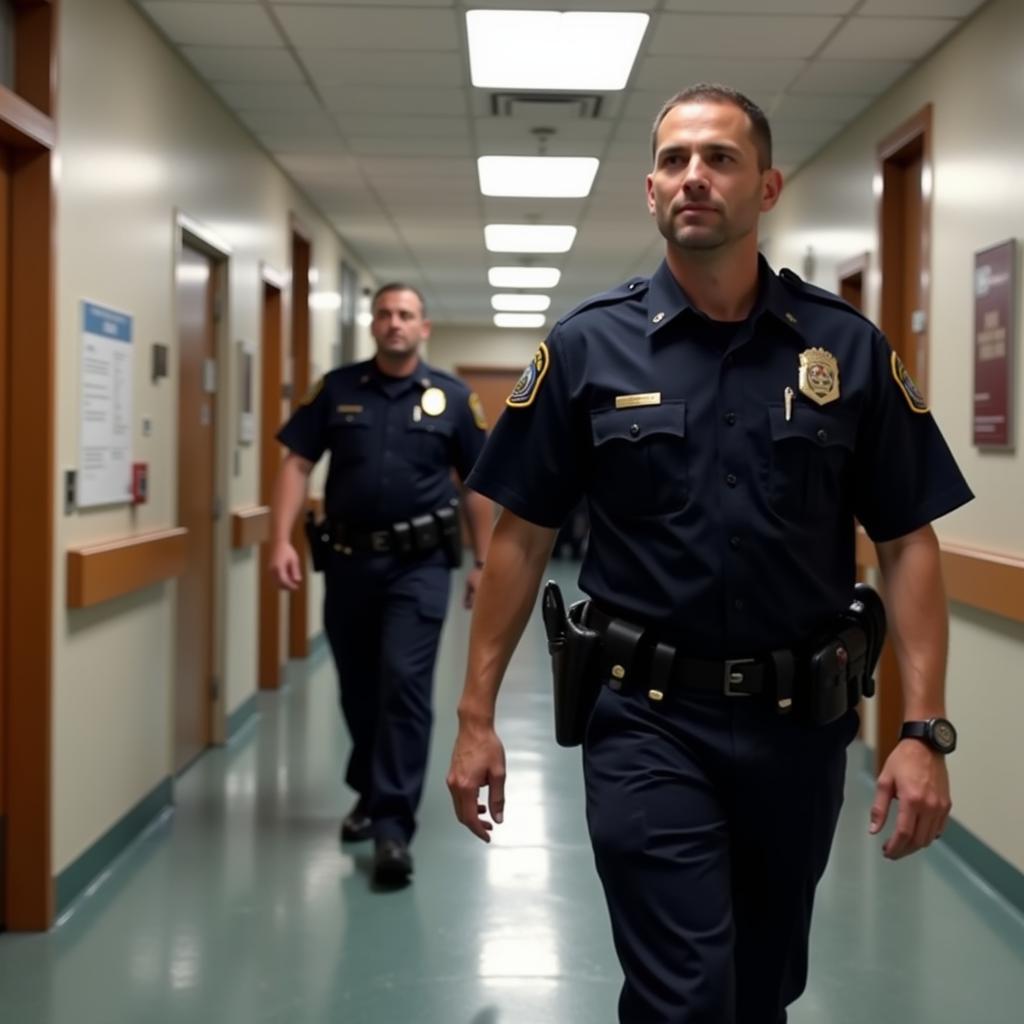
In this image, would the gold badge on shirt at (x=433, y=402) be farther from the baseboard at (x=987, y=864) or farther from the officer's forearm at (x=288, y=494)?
the baseboard at (x=987, y=864)

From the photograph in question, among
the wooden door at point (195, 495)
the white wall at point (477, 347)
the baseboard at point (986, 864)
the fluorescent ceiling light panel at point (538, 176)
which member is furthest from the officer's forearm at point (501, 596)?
the white wall at point (477, 347)

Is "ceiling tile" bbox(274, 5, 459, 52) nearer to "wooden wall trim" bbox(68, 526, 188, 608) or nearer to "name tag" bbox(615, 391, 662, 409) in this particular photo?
"wooden wall trim" bbox(68, 526, 188, 608)

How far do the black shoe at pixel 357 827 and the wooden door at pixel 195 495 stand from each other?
1.09 metres

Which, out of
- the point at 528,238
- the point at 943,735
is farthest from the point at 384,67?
the point at 528,238

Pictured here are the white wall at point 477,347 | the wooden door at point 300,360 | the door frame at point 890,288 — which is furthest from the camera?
the white wall at point 477,347

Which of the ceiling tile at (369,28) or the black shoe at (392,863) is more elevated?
the ceiling tile at (369,28)

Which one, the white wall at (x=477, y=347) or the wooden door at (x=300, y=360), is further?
the white wall at (x=477, y=347)

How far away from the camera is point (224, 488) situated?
18.2ft

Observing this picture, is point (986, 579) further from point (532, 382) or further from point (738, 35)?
point (532, 382)

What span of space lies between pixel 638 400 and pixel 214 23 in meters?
3.11

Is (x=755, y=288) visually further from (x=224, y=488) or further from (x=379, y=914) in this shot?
(x=224, y=488)

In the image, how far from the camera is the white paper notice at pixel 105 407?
3596 millimetres

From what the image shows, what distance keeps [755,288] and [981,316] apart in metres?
2.30

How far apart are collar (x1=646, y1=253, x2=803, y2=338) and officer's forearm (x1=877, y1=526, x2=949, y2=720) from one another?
0.35 meters
